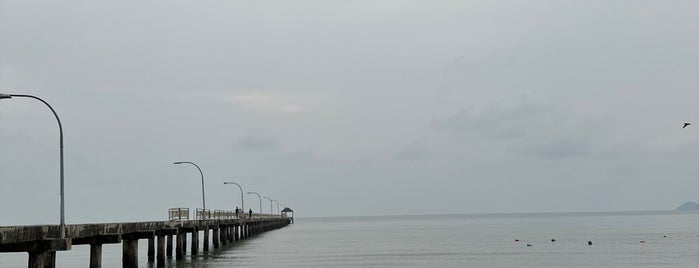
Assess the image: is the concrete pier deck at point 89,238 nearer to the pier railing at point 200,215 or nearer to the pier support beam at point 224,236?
the pier railing at point 200,215

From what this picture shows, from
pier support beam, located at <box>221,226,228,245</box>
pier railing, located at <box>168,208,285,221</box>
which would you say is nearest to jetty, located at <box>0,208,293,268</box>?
pier railing, located at <box>168,208,285,221</box>

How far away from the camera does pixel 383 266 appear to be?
151 feet

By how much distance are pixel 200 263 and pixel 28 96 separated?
85.1 feet

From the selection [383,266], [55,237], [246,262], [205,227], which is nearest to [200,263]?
[246,262]

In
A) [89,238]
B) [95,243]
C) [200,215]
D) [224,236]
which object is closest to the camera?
[95,243]

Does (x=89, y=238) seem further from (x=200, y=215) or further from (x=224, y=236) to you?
(x=224, y=236)

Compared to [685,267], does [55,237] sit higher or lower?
higher

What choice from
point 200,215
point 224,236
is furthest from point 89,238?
point 224,236

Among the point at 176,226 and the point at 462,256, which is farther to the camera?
the point at 462,256

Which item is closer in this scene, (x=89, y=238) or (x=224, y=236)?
(x=89, y=238)

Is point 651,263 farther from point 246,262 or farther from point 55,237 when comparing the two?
point 55,237

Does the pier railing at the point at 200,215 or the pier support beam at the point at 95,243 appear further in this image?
the pier railing at the point at 200,215

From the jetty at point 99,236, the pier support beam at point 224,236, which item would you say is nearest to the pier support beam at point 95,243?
the jetty at point 99,236

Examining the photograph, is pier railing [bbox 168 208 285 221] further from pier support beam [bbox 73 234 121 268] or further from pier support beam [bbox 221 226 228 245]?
pier support beam [bbox 73 234 121 268]
